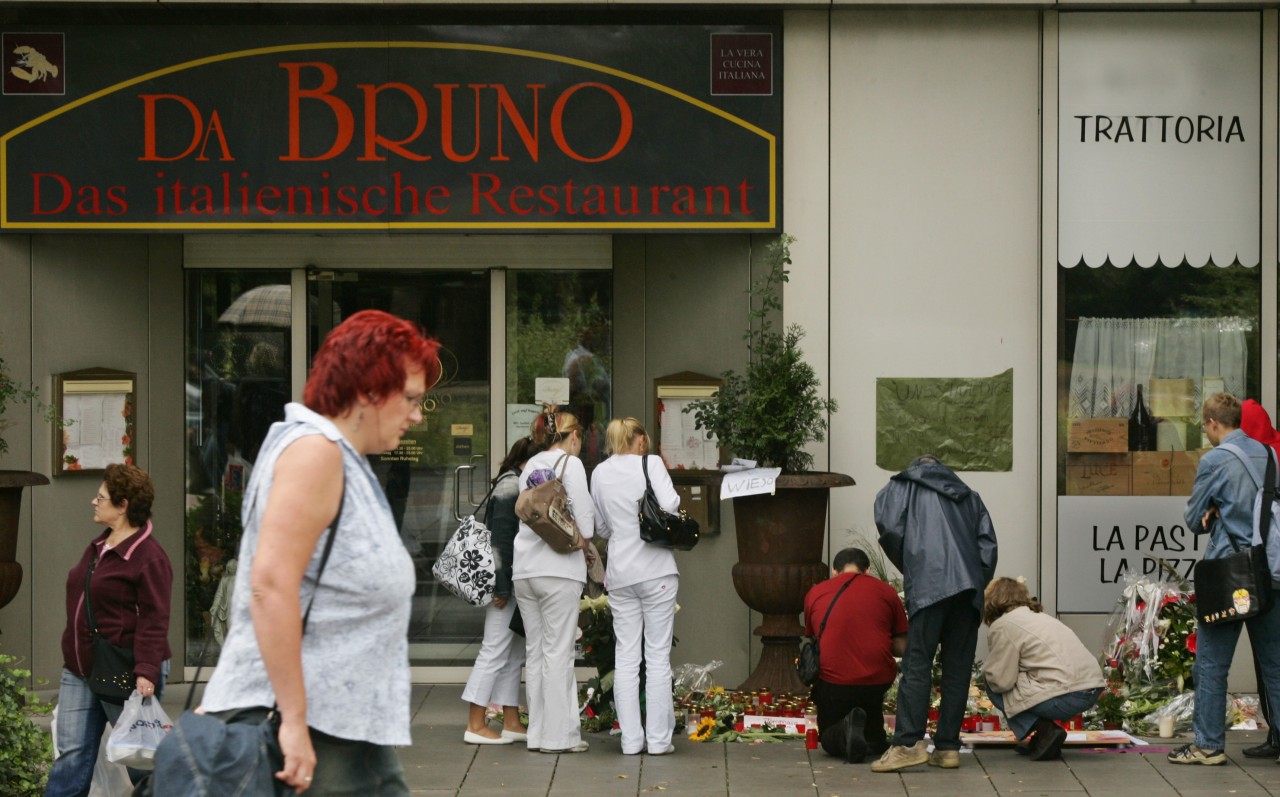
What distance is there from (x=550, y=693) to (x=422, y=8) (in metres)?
4.38

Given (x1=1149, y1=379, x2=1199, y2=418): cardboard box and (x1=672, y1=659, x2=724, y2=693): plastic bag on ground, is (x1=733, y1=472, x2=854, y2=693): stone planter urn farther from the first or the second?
(x1=1149, y1=379, x2=1199, y2=418): cardboard box

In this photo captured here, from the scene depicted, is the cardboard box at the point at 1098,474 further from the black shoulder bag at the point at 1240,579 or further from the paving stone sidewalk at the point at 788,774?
the black shoulder bag at the point at 1240,579

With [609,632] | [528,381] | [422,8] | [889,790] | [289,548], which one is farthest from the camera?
[528,381]

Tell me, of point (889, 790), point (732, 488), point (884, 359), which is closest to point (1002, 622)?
point (889, 790)

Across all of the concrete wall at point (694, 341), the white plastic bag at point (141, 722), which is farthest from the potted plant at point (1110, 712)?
the white plastic bag at point (141, 722)

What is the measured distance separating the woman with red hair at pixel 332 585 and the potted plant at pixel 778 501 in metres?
5.34

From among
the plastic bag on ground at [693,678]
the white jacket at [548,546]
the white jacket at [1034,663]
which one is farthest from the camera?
the plastic bag on ground at [693,678]

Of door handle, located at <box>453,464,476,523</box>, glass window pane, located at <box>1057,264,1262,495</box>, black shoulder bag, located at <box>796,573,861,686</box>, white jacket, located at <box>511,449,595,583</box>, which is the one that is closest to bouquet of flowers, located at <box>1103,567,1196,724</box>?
glass window pane, located at <box>1057,264,1262,495</box>

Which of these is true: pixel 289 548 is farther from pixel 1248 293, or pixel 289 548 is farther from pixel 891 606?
pixel 1248 293

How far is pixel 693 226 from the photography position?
924 centimetres

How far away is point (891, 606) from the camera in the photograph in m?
7.56

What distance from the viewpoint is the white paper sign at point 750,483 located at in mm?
8406

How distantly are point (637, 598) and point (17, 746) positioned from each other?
3.07 m

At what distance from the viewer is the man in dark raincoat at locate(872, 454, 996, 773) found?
23.9 ft
